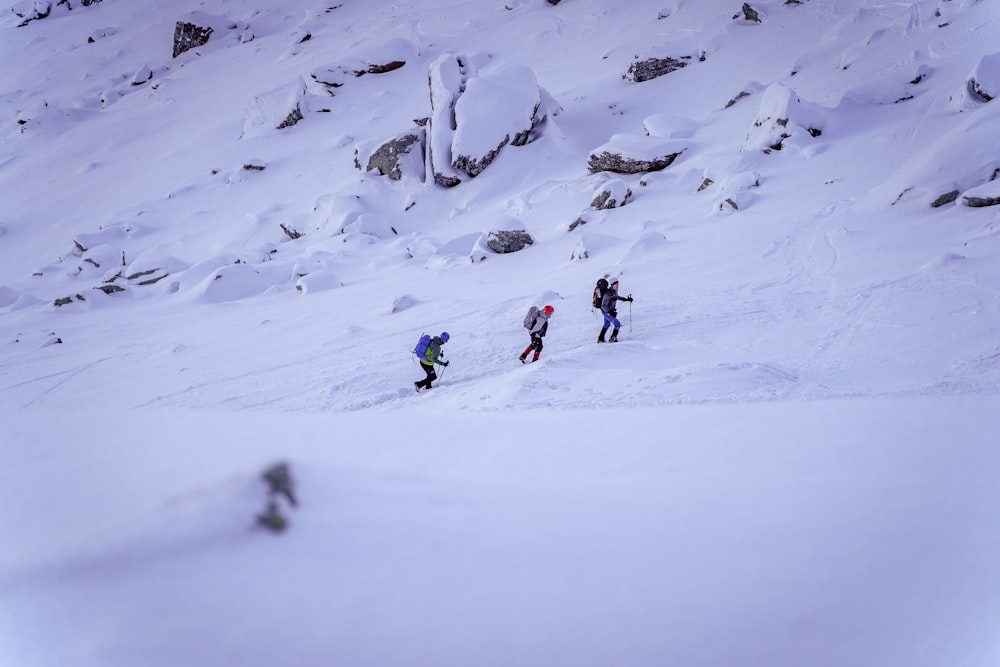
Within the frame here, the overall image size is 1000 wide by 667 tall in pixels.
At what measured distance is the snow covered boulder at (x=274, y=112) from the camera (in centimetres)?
2659

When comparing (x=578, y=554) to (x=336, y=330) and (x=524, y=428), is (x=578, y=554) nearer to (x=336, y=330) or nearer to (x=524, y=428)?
(x=524, y=428)

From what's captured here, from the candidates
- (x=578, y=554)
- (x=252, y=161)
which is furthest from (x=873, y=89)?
(x=252, y=161)

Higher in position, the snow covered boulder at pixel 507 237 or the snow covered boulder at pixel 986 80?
the snow covered boulder at pixel 986 80

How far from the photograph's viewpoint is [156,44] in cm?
4269

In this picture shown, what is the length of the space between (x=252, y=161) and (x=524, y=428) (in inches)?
951

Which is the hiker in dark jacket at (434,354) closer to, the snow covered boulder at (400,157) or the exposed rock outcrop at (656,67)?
the snow covered boulder at (400,157)

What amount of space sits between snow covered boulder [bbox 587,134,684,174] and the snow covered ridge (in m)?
0.05

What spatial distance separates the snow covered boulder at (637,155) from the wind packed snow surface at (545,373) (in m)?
0.12

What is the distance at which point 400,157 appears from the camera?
804 inches

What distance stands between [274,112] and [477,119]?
42.3ft

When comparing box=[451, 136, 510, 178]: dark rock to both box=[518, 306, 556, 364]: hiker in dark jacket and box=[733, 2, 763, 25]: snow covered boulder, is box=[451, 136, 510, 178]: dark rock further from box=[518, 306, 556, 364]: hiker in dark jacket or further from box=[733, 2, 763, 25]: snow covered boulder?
box=[733, 2, 763, 25]: snow covered boulder

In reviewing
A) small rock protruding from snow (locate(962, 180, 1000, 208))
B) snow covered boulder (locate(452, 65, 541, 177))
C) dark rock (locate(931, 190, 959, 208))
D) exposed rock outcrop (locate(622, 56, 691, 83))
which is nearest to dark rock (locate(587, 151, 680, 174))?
snow covered boulder (locate(452, 65, 541, 177))

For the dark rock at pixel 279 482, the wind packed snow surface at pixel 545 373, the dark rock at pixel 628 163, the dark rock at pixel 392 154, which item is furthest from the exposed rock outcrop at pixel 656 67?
the dark rock at pixel 279 482

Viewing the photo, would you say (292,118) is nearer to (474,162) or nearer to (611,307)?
(474,162)
